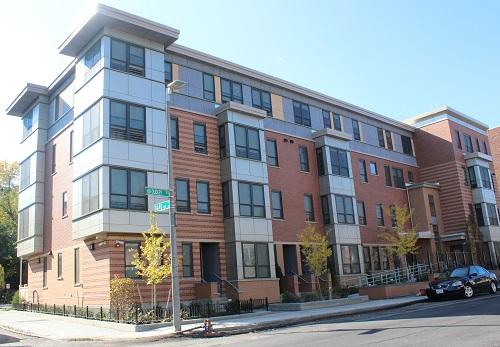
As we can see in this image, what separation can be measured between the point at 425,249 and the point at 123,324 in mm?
29761

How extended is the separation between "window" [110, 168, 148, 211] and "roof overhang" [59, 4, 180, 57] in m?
7.42

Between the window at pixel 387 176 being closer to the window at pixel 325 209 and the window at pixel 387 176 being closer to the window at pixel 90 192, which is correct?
the window at pixel 325 209

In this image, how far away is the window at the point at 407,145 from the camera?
145 feet

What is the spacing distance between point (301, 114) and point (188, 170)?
11732 millimetres

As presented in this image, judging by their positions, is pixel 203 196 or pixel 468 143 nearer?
pixel 203 196

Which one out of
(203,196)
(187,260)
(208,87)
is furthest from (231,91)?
(187,260)

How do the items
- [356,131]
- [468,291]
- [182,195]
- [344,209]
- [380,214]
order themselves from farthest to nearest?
[356,131]
[380,214]
[344,209]
[182,195]
[468,291]

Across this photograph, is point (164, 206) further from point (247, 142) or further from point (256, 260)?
point (247, 142)

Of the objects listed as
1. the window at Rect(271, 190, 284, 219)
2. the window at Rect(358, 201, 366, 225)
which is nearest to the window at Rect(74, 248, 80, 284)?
the window at Rect(271, 190, 284, 219)

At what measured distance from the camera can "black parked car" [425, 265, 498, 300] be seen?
23312 millimetres

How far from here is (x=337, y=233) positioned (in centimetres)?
3272

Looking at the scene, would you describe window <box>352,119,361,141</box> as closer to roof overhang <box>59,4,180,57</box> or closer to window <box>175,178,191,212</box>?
window <box>175,178,191,212</box>

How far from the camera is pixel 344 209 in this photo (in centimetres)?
3400

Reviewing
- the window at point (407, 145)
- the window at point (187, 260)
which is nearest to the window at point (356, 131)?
the window at point (407, 145)
